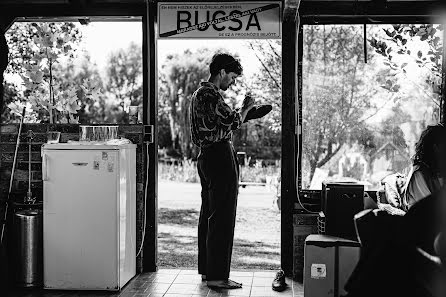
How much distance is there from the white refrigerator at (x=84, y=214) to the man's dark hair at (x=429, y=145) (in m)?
2.10

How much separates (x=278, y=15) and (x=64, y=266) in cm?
259

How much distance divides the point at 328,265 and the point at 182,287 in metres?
1.15

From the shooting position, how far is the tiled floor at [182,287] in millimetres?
4363

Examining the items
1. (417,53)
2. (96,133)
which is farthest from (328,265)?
(96,133)

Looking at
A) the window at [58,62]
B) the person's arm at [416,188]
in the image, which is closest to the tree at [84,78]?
the window at [58,62]

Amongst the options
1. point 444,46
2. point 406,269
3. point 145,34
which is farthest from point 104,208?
point 444,46

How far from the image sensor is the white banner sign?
4922 mm

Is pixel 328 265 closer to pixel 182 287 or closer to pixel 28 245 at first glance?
pixel 182 287

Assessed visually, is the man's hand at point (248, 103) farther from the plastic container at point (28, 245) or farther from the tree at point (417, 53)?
the plastic container at point (28, 245)

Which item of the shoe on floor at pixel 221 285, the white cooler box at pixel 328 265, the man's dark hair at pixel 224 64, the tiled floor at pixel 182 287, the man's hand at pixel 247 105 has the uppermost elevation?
the man's dark hair at pixel 224 64

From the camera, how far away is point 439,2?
4.88 meters

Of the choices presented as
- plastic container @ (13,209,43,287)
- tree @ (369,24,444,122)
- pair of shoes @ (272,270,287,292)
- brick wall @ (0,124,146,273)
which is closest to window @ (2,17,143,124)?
brick wall @ (0,124,146,273)

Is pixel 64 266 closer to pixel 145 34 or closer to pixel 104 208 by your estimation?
pixel 104 208

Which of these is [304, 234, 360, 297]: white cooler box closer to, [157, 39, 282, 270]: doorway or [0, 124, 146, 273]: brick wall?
[157, 39, 282, 270]: doorway
